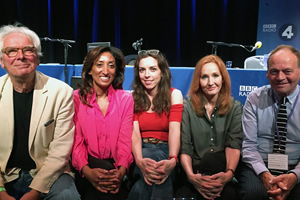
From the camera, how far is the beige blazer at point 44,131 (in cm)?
188

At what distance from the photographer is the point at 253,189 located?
6.51ft

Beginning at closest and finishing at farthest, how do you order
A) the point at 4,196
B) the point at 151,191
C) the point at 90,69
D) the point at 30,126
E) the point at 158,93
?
the point at 4,196 < the point at 30,126 < the point at 151,191 < the point at 90,69 < the point at 158,93

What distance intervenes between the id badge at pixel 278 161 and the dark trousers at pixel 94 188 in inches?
44.4

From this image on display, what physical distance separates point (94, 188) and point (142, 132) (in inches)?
24.8

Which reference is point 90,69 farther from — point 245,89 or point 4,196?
point 245,89

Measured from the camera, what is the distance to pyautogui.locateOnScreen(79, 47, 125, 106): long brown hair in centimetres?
225

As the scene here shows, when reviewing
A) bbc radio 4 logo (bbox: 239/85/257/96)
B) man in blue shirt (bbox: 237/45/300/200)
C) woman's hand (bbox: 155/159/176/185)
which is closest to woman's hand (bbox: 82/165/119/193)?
woman's hand (bbox: 155/159/176/185)

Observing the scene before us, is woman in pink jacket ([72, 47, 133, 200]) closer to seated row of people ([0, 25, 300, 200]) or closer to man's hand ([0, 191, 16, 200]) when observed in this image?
seated row of people ([0, 25, 300, 200])

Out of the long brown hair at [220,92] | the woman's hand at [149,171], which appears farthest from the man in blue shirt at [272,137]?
the woman's hand at [149,171]

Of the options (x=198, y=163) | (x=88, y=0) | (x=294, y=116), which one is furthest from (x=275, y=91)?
(x=88, y=0)

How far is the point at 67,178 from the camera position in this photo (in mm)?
1947

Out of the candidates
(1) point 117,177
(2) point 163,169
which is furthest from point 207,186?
(1) point 117,177

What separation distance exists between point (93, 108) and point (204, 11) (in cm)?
583

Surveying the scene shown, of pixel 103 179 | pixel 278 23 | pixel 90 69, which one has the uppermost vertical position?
pixel 278 23
